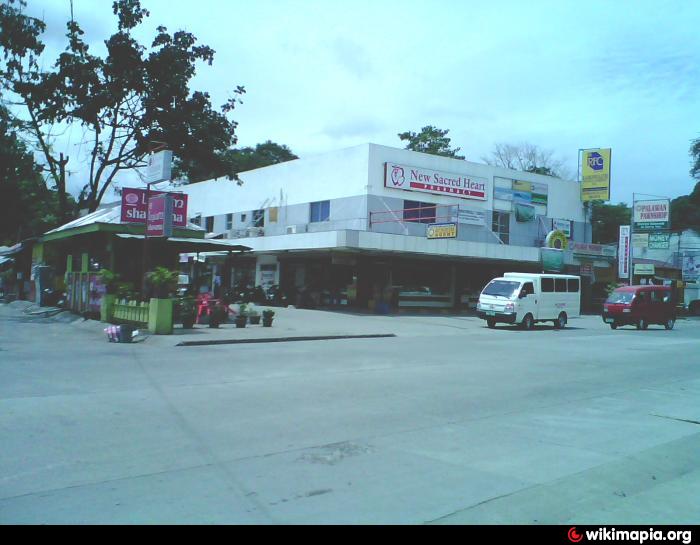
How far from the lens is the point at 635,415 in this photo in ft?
30.2

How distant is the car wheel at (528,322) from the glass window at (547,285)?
58.8 inches

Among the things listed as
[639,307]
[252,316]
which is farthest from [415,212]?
[252,316]

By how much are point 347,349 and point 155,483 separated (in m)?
11.5

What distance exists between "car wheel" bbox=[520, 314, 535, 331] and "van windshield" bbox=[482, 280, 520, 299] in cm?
125

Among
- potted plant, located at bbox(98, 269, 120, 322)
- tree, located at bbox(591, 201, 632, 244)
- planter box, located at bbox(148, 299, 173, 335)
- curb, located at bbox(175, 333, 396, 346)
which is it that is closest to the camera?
curb, located at bbox(175, 333, 396, 346)

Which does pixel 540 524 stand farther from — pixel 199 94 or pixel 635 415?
pixel 199 94

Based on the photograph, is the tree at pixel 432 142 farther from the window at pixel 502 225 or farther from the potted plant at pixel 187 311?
the potted plant at pixel 187 311

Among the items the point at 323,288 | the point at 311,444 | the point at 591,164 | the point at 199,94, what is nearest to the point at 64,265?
the point at 199,94

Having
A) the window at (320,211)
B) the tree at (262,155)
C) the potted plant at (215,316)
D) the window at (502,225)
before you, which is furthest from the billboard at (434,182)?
the tree at (262,155)

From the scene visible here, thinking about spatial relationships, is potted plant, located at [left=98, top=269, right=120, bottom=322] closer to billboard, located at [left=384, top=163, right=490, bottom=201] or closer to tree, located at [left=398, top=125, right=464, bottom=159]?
billboard, located at [left=384, top=163, right=490, bottom=201]

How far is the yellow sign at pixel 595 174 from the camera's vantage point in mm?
42531

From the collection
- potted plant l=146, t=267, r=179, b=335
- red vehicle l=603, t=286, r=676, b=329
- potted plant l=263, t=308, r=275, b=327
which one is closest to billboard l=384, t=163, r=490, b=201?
red vehicle l=603, t=286, r=676, b=329

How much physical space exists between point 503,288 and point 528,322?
183 centimetres

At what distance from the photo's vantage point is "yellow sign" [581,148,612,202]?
42.5 m
